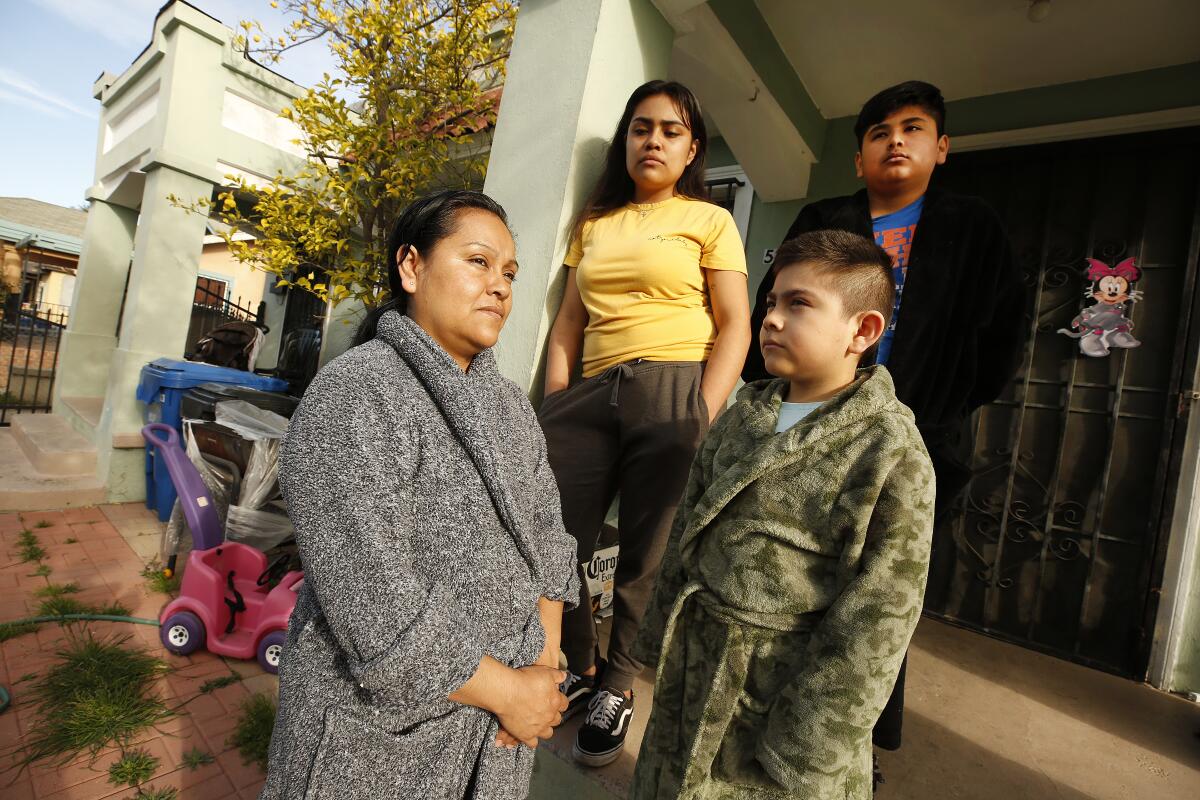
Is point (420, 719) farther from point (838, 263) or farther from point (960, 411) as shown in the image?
point (960, 411)

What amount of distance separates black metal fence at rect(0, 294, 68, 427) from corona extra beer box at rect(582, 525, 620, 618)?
26.8 feet

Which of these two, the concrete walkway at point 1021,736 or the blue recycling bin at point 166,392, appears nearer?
the concrete walkway at point 1021,736

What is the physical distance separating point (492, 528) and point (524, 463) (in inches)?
8.4

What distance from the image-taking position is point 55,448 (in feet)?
19.6

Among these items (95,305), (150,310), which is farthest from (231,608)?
(95,305)

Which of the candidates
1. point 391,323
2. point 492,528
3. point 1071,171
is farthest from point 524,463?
point 1071,171

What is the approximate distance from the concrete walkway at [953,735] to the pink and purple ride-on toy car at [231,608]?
106 millimetres

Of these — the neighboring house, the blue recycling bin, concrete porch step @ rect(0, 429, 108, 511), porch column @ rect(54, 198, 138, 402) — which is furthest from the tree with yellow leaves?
the neighboring house

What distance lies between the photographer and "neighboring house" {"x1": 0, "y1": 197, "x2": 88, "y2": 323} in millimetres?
15651

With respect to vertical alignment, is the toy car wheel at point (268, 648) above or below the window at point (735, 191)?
below

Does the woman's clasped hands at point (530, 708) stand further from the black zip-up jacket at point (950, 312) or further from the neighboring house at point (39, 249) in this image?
the neighboring house at point (39, 249)

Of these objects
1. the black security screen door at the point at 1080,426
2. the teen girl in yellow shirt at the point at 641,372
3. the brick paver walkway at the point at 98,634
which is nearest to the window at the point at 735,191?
the black security screen door at the point at 1080,426

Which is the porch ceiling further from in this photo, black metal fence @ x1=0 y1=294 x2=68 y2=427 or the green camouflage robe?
black metal fence @ x1=0 y1=294 x2=68 y2=427

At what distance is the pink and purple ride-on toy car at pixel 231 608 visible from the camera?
305cm
